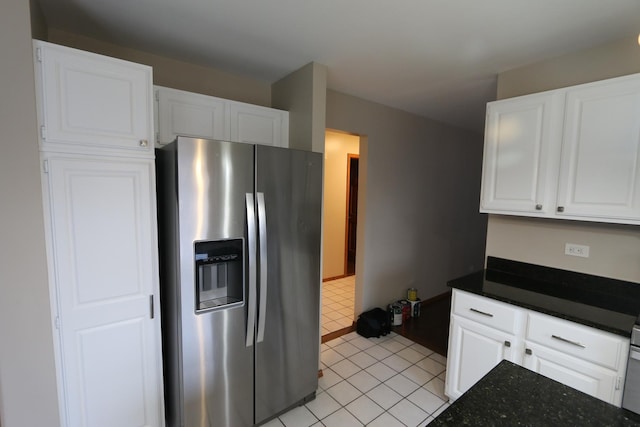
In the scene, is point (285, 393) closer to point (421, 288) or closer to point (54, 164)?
point (54, 164)

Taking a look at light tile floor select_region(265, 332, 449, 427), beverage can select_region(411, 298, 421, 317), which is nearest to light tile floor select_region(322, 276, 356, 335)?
light tile floor select_region(265, 332, 449, 427)

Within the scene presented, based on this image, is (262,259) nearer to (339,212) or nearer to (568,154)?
(568,154)

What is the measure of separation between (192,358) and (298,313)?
0.68 m

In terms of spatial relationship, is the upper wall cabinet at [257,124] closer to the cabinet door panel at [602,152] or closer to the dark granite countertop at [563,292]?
the dark granite countertop at [563,292]

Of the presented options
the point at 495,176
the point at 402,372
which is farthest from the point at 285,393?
the point at 495,176

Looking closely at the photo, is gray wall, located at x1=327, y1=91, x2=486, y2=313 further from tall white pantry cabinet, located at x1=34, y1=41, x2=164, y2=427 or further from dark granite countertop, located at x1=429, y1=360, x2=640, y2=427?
dark granite countertop, located at x1=429, y1=360, x2=640, y2=427

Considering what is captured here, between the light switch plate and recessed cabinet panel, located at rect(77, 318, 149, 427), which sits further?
the light switch plate

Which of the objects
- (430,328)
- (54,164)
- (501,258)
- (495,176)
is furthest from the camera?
(430,328)

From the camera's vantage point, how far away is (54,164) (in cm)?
133

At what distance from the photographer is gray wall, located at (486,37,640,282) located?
1778 mm

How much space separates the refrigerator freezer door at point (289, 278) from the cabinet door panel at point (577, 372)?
53.4 inches

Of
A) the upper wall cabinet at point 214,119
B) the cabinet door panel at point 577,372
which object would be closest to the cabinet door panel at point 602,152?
the cabinet door panel at point 577,372

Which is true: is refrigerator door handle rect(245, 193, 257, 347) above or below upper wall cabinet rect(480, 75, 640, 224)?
below

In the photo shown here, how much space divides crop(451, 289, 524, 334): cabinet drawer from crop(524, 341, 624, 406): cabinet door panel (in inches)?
5.4
